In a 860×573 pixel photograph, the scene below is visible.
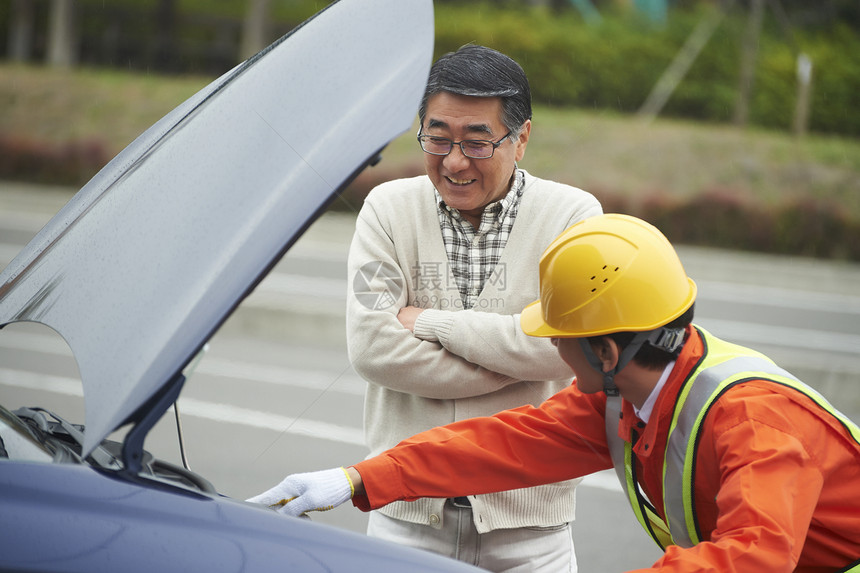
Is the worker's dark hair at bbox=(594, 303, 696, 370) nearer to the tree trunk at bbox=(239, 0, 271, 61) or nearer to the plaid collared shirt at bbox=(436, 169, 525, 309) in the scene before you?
the plaid collared shirt at bbox=(436, 169, 525, 309)

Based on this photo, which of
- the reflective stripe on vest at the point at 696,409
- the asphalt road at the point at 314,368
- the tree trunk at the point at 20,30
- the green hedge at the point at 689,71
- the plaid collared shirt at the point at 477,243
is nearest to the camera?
the reflective stripe on vest at the point at 696,409

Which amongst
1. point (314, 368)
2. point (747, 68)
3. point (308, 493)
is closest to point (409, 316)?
point (308, 493)

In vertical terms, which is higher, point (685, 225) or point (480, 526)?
point (480, 526)

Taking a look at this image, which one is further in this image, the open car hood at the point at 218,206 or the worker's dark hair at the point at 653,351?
the worker's dark hair at the point at 653,351

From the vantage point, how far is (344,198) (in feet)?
5.60

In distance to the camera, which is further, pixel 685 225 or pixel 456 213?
pixel 685 225

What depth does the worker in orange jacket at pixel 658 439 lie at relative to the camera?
1.58m

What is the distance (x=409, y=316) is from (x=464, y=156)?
0.44 metres

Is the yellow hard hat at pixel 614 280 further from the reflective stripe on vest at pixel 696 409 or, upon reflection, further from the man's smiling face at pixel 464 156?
the man's smiling face at pixel 464 156

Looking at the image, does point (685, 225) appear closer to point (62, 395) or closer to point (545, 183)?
point (62, 395)

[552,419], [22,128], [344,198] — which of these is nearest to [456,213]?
[552,419]

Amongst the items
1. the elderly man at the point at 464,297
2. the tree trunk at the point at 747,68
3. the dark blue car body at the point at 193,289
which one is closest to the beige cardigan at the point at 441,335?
the elderly man at the point at 464,297

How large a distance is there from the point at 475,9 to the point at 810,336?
470 inches

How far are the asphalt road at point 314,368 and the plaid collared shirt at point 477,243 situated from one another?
0.29m
